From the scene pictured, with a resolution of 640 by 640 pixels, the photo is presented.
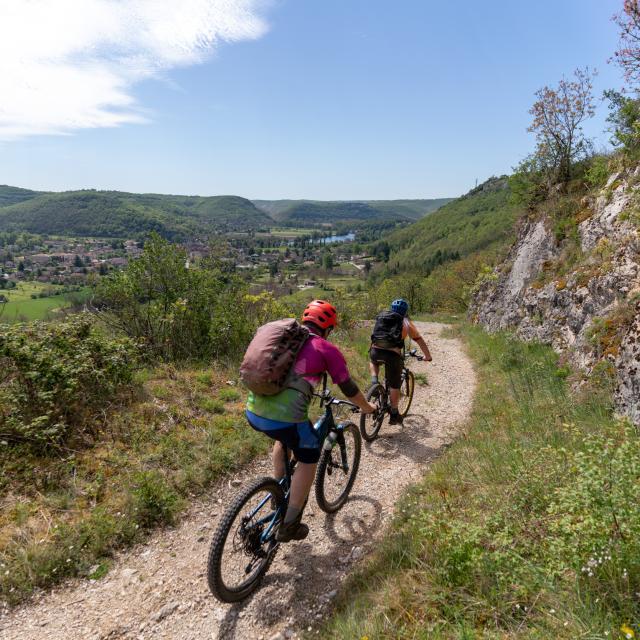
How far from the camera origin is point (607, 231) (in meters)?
11.0

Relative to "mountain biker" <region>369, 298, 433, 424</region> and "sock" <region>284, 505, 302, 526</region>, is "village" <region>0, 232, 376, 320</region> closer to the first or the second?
"mountain biker" <region>369, 298, 433, 424</region>

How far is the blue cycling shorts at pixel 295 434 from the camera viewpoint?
362 cm

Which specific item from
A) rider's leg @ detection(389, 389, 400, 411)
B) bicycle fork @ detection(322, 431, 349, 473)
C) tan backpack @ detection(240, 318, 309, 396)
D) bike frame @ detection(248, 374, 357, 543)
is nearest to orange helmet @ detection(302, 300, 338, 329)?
tan backpack @ detection(240, 318, 309, 396)

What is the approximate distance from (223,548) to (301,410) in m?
1.34

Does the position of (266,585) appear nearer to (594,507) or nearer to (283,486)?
(283,486)

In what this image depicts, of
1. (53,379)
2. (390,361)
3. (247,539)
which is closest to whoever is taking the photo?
(247,539)

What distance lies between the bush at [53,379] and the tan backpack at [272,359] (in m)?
3.63

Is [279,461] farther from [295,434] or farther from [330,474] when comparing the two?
[330,474]

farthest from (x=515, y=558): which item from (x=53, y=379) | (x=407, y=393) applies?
(x=53, y=379)

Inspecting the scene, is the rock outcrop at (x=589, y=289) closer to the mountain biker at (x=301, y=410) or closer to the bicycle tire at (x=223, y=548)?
the mountain biker at (x=301, y=410)

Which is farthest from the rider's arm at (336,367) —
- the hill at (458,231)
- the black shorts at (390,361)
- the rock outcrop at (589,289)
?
the hill at (458,231)

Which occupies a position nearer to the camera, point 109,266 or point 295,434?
point 295,434

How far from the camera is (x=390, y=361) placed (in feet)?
22.5

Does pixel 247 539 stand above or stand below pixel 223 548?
below
